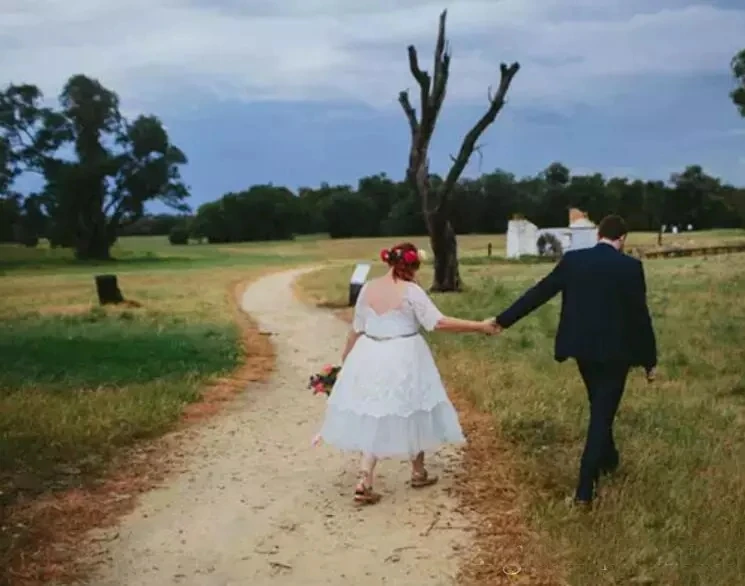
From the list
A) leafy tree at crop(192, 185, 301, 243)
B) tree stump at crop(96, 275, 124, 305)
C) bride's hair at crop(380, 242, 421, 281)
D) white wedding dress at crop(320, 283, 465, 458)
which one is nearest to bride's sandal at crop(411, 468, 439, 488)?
white wedding dress at crop(320, 283, 465, 458)

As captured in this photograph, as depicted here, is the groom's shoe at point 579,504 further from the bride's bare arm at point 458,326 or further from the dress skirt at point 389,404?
the bride's bare arm at point 458,326

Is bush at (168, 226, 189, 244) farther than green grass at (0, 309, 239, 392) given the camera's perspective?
Yes

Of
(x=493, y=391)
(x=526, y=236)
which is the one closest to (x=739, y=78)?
(x=526, y=236)

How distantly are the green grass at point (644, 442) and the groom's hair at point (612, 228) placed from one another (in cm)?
157

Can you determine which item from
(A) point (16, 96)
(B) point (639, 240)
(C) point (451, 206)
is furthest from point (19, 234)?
(B) point (639, 240)

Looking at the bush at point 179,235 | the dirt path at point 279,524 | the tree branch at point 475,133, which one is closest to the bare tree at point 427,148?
the tree branch at point 475,133

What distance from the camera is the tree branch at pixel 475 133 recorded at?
24453 millimetres

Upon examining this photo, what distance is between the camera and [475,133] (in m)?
25.0

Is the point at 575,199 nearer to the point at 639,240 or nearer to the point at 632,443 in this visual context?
the point at 632,443

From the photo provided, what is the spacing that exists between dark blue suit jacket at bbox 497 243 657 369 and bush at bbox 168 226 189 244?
17.9 m

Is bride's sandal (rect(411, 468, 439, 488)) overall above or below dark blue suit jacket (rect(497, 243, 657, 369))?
below

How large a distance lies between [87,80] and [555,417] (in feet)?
56.6

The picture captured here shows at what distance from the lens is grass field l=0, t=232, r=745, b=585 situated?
630 centimetres

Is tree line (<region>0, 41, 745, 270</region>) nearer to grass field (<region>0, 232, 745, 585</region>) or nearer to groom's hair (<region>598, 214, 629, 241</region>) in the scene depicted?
grass field (<region>0, 232, 745, 585</region>)
